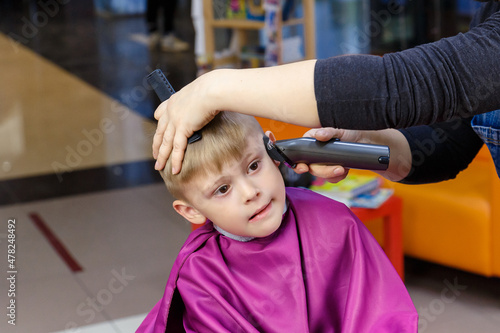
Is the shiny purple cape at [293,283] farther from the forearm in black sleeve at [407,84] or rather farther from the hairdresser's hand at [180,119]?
the forearm in black sleeve at [407,84]

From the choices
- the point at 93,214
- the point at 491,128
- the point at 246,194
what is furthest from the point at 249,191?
the point at 93,214

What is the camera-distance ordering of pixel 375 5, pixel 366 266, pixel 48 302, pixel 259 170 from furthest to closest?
pixel 375 5, pixel 48 302, pixel 366 266, pixel 259 170

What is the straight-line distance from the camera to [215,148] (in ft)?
3.90

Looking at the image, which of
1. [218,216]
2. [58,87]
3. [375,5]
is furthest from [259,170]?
[375,5]

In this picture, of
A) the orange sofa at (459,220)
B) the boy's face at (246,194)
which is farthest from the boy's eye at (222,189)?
the orange sofa at (459,220)

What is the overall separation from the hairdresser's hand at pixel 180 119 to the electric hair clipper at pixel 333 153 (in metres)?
0.18

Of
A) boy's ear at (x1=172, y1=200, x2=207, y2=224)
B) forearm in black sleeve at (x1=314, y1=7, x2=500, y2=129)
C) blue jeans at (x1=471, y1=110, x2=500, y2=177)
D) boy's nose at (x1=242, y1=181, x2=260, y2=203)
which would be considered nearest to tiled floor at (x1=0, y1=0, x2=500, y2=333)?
boy's ear at (x1=172, y1=200, x2=207, y2=224)

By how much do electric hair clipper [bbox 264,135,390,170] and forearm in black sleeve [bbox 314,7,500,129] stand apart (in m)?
0.19

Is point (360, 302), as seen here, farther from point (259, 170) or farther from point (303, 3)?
point (303, 3)

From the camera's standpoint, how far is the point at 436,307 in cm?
249

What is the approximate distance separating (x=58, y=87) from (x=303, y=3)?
9.24 ft

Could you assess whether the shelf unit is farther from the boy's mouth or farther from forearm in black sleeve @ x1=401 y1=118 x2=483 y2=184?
the boy's mouth

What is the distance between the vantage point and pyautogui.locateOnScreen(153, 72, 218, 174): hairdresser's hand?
40.2 inches

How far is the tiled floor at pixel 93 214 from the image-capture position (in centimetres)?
256
